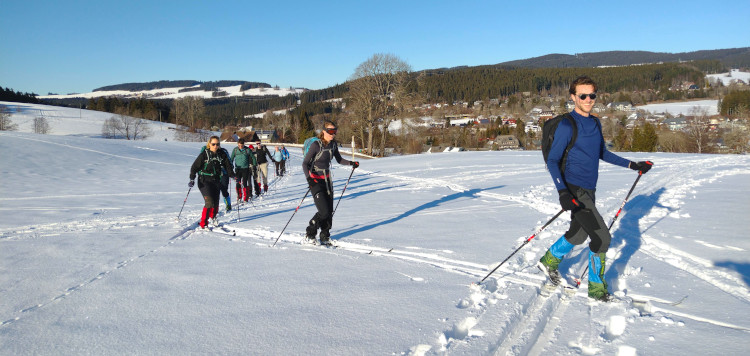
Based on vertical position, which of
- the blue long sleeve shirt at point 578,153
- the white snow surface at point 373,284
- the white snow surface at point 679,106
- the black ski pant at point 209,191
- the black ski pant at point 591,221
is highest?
the white snow surface at point 679,106

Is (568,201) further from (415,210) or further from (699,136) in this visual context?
(699,136)

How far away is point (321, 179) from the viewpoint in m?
6.44

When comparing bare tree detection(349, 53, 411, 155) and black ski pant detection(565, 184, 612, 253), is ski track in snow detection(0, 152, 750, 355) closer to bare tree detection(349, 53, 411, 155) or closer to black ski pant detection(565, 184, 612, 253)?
black ski pant detection(565, 184, 612, 253)

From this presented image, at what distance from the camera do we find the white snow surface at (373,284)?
10.3 feet

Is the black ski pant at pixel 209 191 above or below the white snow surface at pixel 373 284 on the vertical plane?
above

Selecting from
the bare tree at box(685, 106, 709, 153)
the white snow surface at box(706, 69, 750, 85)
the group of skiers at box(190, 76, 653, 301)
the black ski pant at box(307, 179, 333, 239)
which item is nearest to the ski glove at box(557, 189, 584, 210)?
the group of skiers at box(190, 76, 653, 301)

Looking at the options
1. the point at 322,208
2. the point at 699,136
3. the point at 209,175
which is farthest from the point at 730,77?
the point at 209,175

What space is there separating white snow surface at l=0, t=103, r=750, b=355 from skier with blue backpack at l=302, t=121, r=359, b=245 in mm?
393

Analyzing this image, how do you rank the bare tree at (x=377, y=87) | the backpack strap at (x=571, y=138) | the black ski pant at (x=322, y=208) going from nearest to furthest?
the backpack strap at (x=571, y=138) → the black ski pant at (x=322, y=208) → the bare tree at (x=377, y=87)

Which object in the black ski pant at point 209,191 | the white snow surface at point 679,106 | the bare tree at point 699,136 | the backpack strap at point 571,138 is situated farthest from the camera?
the white snow surface at point 679,106

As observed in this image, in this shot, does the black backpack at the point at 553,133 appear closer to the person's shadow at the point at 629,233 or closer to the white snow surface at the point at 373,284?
the white snow surface at the point at 373,284

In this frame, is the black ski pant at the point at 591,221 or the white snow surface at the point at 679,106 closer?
the black ski pant at the point at 591,221

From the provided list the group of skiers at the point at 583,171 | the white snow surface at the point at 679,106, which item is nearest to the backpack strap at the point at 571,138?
the group of skiers at the point at 583,171

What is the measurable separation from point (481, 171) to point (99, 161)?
75.0ft
